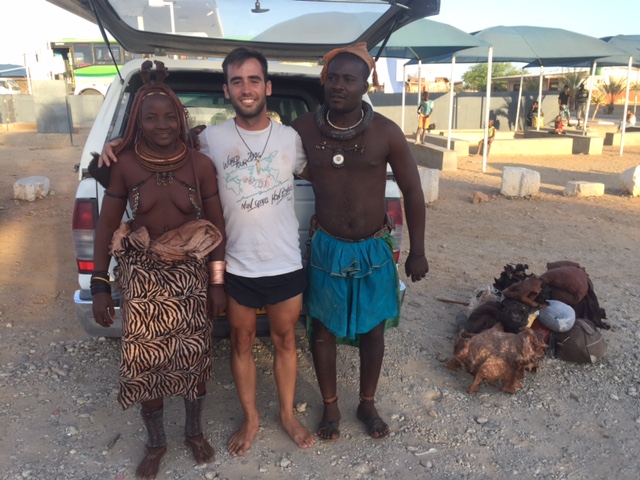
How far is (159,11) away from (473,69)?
53623 millimetres

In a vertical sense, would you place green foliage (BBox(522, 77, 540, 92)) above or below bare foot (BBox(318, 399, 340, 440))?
above

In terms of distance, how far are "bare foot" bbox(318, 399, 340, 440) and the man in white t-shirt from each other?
55 cm

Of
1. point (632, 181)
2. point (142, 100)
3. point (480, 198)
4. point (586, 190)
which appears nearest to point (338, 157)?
point (142, 100)

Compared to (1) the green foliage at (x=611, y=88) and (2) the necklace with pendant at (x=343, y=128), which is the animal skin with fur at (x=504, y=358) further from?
(1) the green foliage at (x=611, y=88)

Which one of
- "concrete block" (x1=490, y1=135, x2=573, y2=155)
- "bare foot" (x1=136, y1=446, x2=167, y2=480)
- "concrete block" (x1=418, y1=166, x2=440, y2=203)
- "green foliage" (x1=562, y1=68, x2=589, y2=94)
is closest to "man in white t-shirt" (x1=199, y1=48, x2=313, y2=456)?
"bare foot" (x1=136, y1=446, x2=167, y2=480)

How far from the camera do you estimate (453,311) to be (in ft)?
14.3

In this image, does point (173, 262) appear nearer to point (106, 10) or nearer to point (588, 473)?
point (106, 10)

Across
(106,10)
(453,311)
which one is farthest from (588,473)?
(106,10)

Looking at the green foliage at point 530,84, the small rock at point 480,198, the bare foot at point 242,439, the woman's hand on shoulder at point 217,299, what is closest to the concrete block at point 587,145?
the small rock at point 480,198

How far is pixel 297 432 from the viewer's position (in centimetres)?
276

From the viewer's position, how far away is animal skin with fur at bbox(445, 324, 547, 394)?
10.4ft

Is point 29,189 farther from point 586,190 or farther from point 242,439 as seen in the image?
point 586,190

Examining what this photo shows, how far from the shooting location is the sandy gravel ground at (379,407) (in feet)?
8.43

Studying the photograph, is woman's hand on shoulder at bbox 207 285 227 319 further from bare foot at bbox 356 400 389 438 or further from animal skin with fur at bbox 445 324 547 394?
animal skin with fur at bbox 445 324 547 394
